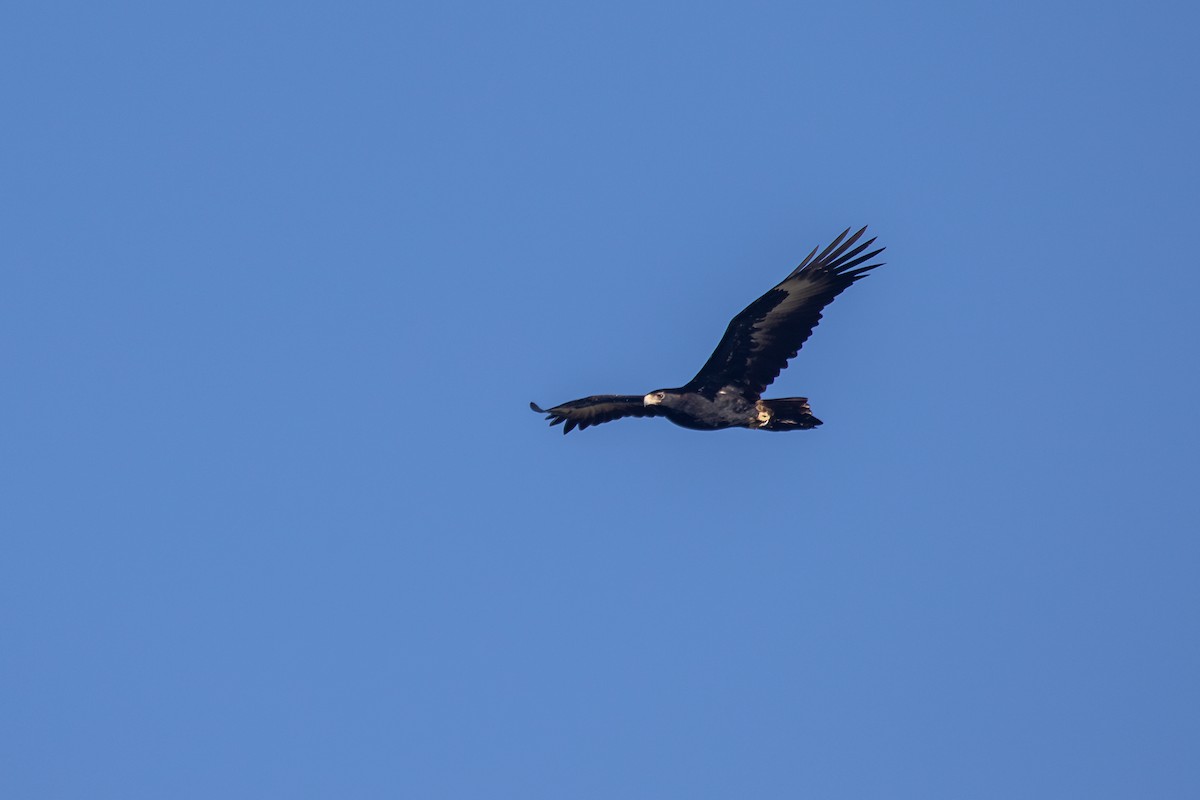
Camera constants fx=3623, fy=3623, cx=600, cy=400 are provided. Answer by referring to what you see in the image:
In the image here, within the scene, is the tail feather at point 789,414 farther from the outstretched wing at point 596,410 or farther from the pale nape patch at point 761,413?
the outstretched wing at point 596,410

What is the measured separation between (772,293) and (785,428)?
188 centimetres

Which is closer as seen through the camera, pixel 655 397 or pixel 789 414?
pixel 789 414

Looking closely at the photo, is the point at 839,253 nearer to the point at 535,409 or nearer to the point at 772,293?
the point at 772,293

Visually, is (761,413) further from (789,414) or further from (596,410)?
(596,410)

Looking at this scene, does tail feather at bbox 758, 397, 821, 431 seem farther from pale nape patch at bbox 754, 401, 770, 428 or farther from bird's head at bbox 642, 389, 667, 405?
bird's head at bbox 642, 389, 667, 405

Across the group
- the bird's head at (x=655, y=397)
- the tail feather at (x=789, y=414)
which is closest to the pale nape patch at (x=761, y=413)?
the tail feather at (x=789, y=414)

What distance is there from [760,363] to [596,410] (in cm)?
238

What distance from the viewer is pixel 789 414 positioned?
158ft

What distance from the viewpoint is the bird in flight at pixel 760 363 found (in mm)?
47750

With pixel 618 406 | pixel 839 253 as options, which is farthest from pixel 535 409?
pixel 839 253

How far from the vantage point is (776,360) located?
48219mm

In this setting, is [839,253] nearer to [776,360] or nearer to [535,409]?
[776,360]

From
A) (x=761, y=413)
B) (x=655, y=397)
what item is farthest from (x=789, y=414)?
(x=655, y=397)

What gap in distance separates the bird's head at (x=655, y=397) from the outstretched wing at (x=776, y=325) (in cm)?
37
